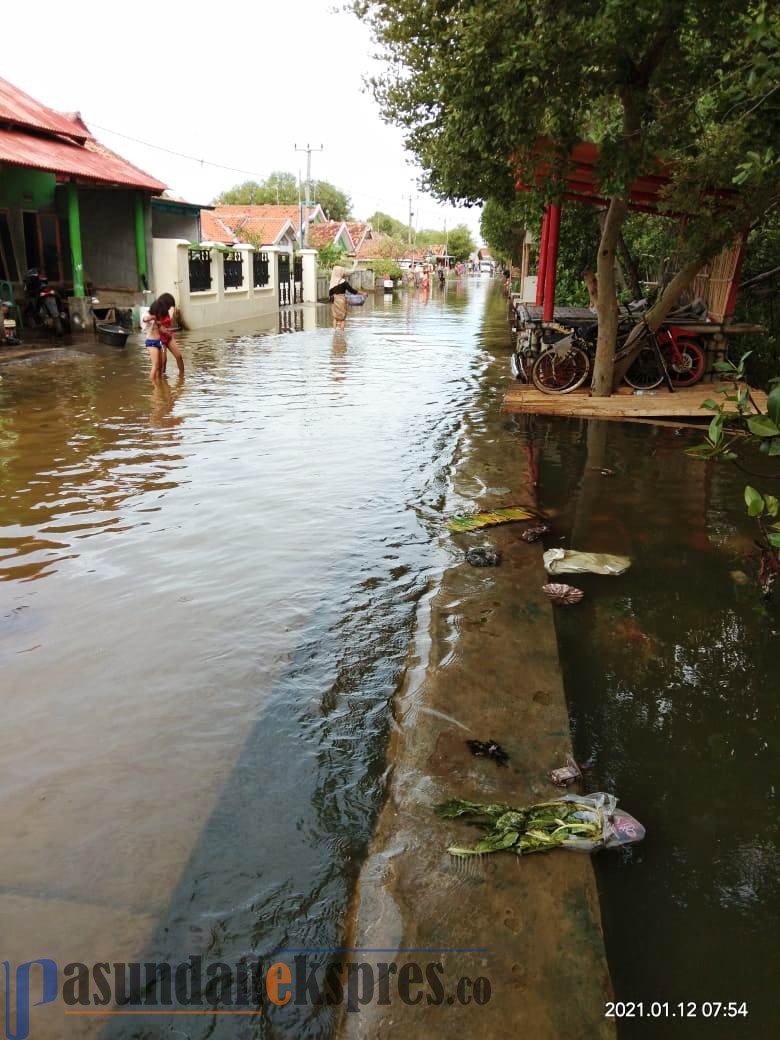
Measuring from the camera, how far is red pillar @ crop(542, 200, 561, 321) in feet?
40.9

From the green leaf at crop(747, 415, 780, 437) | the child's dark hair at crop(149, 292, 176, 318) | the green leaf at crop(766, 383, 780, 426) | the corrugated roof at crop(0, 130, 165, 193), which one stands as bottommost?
the green leaf at crop(747, 415, 780, 437)

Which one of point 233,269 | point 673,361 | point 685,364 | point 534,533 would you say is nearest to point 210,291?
point 233,269

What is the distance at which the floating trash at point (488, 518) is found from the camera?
6422 mm

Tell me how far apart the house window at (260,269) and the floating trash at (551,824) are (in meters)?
26.0

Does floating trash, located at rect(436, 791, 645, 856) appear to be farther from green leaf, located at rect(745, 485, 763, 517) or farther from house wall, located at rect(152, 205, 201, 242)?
house wall, located at rect(152, 205, 201, 242)

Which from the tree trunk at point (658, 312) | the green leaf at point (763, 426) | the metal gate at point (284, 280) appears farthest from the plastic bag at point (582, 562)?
the metal gate at point (284, 280)

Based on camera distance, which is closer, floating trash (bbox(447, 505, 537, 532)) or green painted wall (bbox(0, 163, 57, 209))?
floating trash (bbox(447, 505, 537, 532))

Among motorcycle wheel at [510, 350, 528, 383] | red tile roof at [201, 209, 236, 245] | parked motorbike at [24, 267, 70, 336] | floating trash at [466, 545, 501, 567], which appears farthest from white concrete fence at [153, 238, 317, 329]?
floating trash at [466, 545, 501, 567]

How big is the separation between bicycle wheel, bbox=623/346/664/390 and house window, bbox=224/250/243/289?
15.7 m

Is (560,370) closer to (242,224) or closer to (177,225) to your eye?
(177,225)

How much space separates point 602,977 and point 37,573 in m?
4.47

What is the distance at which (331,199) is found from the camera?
259 ft

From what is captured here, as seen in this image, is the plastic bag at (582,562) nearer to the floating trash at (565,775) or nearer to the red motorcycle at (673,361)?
the floating trash at (565,775)

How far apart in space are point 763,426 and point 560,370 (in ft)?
26.6
